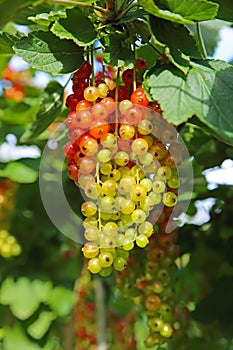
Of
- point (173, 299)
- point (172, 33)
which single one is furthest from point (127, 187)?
point (173, 299)

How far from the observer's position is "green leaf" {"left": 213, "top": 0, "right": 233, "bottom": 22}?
0.92 m

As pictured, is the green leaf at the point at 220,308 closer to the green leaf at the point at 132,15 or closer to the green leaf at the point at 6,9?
the green leaf at the point at 132,15

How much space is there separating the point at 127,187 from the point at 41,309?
127cm

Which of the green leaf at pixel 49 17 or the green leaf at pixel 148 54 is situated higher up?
the green leaf at pixel 49 17

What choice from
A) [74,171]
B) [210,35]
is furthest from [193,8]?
[210,35]

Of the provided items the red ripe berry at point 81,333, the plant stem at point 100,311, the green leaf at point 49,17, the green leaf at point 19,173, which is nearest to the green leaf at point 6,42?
the green leaf at point 49,17

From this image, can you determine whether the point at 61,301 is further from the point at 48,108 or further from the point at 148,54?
the point at 148,54

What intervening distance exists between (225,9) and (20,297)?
1337mm

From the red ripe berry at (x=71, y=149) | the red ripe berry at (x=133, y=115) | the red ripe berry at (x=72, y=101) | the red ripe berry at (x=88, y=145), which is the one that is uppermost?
the red ripe berry at (x=133, y=115)

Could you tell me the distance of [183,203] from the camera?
1.16 metres

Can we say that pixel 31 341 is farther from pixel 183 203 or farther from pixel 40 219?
pixel 183 203

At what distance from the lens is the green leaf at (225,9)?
924 millimetres

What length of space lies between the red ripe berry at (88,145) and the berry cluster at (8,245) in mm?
996

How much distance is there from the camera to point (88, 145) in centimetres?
80
